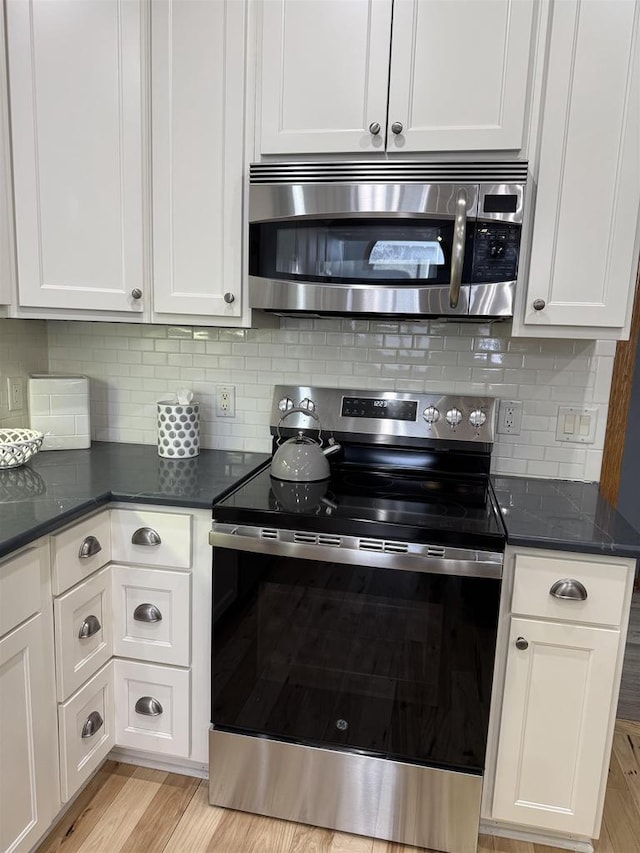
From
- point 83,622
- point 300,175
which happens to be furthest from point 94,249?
point 83,622

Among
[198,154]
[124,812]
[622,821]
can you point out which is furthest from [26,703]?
[622,821]

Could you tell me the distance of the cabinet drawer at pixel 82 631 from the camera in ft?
4.97

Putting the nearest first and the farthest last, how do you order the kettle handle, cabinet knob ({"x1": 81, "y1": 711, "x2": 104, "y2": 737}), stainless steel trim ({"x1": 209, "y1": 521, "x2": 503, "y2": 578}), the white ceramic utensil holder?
stainless steel trim ({"x1": 209, "y1": 521, "x2": 503, "y2": 578}), cabinet knob ({"x1": 81, "y1": 711, "x2": 104, "y2": 737}), the kettle handle, the white ceramic utensil holder

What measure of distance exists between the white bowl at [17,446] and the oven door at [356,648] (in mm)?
740

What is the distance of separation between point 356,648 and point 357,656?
2 cm

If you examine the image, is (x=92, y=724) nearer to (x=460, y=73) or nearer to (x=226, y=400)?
(x=226, y=400)

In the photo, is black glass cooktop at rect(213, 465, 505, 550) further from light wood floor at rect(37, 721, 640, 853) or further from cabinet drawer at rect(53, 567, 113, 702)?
light wood floor at rect(37, 721, 640, 853)

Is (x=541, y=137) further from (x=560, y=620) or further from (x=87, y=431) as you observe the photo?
(x=87, y=431)

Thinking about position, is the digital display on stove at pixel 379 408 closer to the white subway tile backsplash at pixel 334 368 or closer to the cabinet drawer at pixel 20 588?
the white subway tile backsplash at pixel 334 368

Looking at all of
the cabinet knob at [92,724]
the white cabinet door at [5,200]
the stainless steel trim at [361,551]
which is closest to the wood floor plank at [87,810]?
the cabinet knob at [92,724]

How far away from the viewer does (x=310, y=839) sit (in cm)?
164

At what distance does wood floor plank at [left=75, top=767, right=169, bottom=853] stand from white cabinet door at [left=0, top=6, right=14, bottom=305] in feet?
5.01

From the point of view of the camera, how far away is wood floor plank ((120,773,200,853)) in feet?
5.24

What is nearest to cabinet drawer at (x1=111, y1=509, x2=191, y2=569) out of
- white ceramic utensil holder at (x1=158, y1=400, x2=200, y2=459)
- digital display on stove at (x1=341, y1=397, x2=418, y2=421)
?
white ceramic utensil holder at (x1=158, y1=400, x2=200, y2=459)
